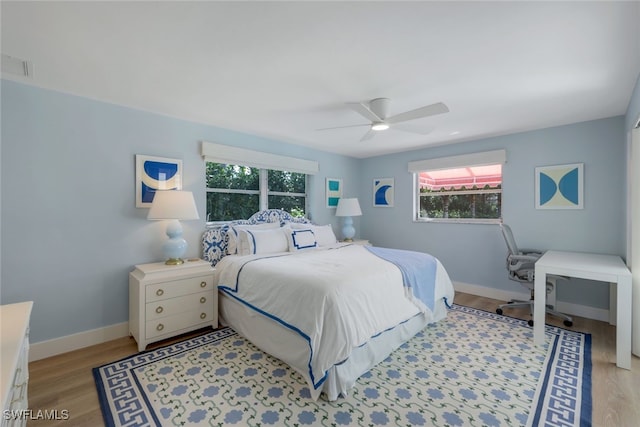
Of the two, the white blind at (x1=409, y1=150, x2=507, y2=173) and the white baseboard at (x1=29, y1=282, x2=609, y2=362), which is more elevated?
the white blind at (x1=409, y1=150, x2=507, y2=173)

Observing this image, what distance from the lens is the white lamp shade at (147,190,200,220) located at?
273 cm

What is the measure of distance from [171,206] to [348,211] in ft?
8.92

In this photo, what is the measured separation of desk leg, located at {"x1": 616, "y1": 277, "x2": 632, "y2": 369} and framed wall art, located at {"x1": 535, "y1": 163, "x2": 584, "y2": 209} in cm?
137

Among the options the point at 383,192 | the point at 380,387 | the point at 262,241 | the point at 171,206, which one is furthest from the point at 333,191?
the point at 380,387

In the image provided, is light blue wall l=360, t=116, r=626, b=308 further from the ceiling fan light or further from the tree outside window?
the ceiling fan light

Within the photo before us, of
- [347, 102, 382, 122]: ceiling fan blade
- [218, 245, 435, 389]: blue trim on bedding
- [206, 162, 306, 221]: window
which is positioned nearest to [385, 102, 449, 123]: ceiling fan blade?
[347, 102, 382, 122]: ceiling fan blade

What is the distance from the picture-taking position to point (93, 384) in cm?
204

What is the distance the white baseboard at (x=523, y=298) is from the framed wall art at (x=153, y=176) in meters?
4.18

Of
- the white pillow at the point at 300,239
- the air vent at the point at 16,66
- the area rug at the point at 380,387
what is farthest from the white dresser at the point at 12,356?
the white pillow at the point at 300,239

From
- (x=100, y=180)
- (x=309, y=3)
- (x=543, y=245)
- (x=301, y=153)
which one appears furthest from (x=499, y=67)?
(x=100, y=180)

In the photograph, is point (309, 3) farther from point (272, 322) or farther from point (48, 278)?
point (48, 278)

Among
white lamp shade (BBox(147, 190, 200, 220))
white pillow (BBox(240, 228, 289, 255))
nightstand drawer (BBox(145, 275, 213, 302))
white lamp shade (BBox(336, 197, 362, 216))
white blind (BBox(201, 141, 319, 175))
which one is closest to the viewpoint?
nightstand drawer (BBox(145, 275, 213, 302))

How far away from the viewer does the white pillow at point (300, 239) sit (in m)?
3.56

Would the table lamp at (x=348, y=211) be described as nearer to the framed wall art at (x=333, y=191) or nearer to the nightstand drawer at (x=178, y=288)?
the framed wall art at (x=333, y=191)
